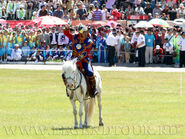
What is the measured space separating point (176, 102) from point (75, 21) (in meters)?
20.0

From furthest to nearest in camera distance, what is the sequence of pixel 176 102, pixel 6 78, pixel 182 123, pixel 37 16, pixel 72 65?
pixel 37 16 → pixel 6 78 → pixel 176 102 → pixel 182 123 → pixel 72 65

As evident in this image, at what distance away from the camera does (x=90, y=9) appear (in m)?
40.9

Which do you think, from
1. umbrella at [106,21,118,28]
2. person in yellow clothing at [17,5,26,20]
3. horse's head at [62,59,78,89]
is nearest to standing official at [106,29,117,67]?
umbrella at [106,21,118,28]

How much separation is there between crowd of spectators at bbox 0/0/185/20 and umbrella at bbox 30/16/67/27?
1.62 metres

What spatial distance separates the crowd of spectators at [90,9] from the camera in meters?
39.5

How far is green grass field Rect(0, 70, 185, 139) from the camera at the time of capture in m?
13.4

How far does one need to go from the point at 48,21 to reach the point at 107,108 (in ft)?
66.8

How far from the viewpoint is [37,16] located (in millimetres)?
41688

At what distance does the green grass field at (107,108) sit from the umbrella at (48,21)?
799 centimetres

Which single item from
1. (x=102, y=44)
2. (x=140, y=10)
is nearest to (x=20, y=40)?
(x=102, y=44)

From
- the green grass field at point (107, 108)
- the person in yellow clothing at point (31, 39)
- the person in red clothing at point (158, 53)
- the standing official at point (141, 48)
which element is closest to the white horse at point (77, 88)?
the green grass field at point (107, 108)

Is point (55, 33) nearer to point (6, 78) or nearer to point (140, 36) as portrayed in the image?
point (140, 36)

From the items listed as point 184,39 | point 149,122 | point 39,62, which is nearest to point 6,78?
point 39,62

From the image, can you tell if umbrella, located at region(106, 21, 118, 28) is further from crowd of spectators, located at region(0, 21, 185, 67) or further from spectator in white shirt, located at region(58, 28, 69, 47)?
spectator in white shirt, located at region(58, 28, 69, 47)
